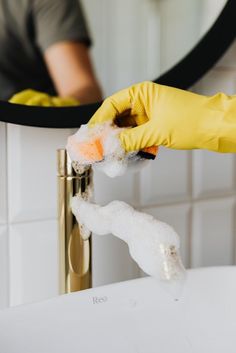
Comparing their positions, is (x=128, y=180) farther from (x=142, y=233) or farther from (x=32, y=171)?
(x=142, y=233)

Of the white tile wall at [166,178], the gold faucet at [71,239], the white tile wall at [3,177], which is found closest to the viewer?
the gold faucet at [71,239]

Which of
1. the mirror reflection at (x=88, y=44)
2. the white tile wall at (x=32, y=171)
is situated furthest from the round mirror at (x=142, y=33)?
the white tile wall at (x=32, y=171)

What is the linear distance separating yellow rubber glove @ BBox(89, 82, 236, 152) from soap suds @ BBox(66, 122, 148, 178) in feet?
0.03

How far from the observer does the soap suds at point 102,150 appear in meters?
0.54

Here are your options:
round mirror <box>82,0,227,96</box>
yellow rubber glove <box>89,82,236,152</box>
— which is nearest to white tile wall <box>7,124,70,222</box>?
round mirror <box>82,0,227,96</box>

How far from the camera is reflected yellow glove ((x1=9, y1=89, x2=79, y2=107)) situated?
70 cm

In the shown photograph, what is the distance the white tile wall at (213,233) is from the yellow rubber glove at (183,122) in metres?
0.34

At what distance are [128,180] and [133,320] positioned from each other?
246 mm

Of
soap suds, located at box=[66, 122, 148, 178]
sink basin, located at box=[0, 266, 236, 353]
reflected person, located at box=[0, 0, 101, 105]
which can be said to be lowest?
sink basin, located at box=[0, 266, 236, 353]

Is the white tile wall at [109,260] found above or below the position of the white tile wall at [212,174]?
below

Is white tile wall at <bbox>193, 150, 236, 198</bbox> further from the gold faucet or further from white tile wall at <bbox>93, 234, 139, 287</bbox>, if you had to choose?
the gold faucet

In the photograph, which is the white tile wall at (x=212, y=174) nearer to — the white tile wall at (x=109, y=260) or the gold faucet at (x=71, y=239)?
the white tile wall at (x=109, y=260)

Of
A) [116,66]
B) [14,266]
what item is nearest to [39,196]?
[14,266]

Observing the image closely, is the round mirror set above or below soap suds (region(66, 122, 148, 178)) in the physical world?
above
